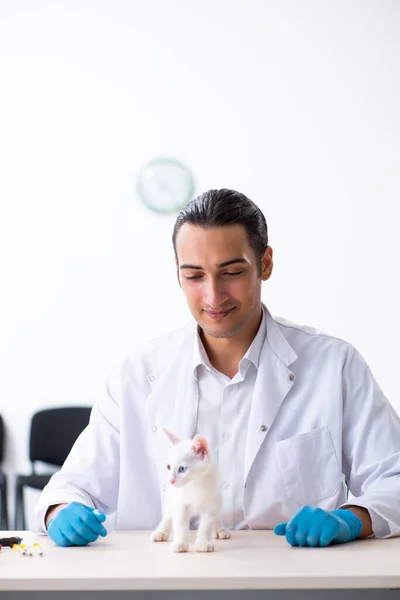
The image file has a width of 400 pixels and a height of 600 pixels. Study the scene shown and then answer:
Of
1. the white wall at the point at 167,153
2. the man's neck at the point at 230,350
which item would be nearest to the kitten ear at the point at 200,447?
the man's neck at the point at 230,350

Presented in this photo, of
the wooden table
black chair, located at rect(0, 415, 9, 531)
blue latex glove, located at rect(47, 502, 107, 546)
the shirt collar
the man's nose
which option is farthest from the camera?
black chair, located at rect(0, 415, 9, 531)

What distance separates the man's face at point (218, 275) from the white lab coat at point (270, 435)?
165mm

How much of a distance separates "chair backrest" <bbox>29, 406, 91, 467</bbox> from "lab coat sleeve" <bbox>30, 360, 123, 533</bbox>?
2152mm

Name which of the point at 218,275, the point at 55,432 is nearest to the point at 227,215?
the point at 218,275

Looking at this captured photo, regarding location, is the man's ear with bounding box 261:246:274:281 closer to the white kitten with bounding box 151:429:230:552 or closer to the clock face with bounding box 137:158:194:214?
the white kitten with bounding box 151:429:230:552

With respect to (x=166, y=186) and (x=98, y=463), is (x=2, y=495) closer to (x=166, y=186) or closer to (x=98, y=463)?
(x=166, y=186)

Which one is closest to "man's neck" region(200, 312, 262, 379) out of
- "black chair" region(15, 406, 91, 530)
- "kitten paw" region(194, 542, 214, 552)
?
"kitten paw" region(194, 542, 214, 552)

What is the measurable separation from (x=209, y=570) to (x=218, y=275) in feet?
2.41

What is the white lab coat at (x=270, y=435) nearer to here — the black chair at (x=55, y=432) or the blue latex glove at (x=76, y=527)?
the blue latex glove at (x=76, y=527)

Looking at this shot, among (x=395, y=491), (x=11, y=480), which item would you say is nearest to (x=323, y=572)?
(x=395, y=491)

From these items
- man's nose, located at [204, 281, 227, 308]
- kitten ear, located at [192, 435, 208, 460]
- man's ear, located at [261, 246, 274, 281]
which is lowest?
kitten ear, located at [192, 435, 208, 460]

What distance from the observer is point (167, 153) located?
417cm

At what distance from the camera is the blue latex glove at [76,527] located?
1462 mm

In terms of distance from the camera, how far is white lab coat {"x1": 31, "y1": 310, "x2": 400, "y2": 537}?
1.79 m
